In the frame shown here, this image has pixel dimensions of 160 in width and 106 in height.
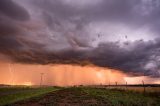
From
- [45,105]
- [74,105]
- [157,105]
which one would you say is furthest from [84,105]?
[157,105]

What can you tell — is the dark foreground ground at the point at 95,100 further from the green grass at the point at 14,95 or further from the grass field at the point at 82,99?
the green grass at the point at 14,95

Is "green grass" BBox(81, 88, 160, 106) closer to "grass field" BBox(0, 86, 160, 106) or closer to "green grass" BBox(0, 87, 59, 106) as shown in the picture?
"grass field" BBox(0, 86, 160, 106)

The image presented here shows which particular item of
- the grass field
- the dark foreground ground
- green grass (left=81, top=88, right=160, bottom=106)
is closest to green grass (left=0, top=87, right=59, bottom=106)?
the grass field

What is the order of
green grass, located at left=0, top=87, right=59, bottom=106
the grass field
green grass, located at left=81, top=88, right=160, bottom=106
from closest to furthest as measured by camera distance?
green grass, located at left=81, top=88, right=160, bottom=106
the grass field
green grass, located at left=0, top=87, right=59, bottom=106

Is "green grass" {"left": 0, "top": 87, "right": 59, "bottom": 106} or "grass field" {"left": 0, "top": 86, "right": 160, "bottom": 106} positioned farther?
"green grass" {"left": 0, "top": 87, "right": 59, "bottom": 106}

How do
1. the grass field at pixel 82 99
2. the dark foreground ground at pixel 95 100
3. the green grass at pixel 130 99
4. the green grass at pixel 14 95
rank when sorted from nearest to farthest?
the green grass at pixel 130 99, the dark foreground ground at pixel 95 100, the grass field at pixel 82 99, the green grass at pixel 14 95

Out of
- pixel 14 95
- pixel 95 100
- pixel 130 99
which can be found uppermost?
pixel 14 95

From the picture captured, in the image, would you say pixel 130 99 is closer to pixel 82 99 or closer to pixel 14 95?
pixel 82 99

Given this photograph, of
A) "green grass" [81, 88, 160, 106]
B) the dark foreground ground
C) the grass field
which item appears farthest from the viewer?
the grass field

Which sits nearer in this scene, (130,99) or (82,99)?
(130,99)

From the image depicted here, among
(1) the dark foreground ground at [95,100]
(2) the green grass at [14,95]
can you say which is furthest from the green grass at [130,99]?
(2) the green grass at [14,95]

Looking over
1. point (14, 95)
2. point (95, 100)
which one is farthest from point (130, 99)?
point (14, 95)

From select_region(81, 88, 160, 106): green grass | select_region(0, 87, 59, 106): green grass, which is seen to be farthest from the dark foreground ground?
select_region(0, 87, 59, 106): green grass

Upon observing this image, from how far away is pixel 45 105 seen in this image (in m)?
30.3
